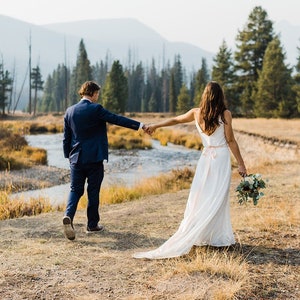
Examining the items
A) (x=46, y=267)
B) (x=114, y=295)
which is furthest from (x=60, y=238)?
(x=114, y=295)

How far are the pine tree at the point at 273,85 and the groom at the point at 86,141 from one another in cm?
3448

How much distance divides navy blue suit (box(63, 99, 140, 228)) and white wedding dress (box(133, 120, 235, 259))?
1470mm

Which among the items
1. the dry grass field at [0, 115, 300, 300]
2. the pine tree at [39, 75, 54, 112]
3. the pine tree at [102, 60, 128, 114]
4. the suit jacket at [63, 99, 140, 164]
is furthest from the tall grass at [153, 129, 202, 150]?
the pine tree at [39, 75, 54, 112]

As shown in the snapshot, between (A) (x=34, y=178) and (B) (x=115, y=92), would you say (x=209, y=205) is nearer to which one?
(A) (x=34, y=178)

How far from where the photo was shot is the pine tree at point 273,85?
39.6m

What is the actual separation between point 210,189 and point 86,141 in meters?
1.94

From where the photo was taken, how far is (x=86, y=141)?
21.0 ft

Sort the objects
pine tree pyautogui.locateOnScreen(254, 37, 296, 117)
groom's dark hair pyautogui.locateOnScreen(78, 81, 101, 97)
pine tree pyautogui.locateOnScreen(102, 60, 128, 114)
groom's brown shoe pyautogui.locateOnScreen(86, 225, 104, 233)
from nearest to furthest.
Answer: groom's dark hair pyautogui.locateOnScreen(78, 81, 101, 97) → groom's brown shoe pyautogui.locateOnScreen(86, 225, 104, 233) → pine tree pyautogui.locateOnScreen(254, 37, 296, 117) → pine tree pyautogui.locateOnScreen(102, 60, 128, 114)

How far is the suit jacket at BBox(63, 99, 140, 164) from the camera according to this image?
6.34 meters

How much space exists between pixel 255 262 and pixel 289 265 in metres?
0.38

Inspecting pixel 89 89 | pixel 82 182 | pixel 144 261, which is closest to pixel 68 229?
pixel 82 182

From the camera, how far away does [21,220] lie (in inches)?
316

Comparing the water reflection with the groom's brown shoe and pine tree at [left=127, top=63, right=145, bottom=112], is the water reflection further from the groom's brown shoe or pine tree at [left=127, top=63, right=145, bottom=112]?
pine tree at [left=127, top=63, right=145, bottom=112]

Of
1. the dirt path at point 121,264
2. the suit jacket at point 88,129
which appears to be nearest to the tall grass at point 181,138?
the dirt path at point 121,264
